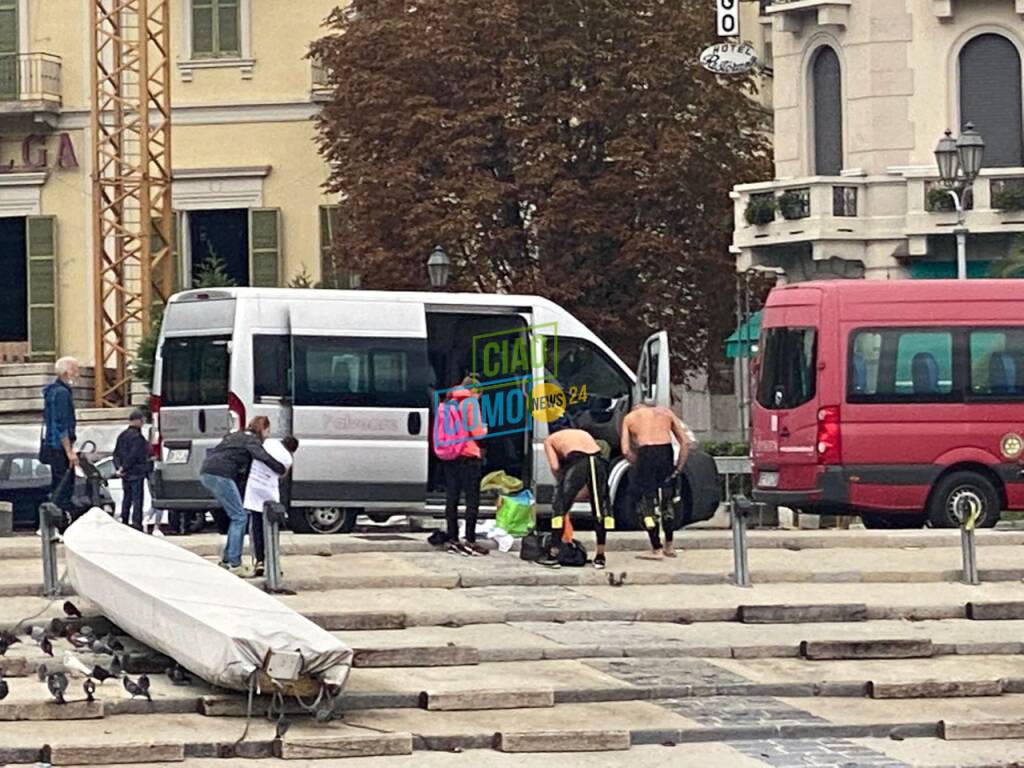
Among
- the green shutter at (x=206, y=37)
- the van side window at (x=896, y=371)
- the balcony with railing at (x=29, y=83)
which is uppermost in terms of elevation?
the green shutter at (x=206, y=37)

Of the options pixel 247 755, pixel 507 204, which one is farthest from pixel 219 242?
pixel 247 755

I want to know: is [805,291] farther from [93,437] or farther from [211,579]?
[93,437]

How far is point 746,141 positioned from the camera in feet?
136

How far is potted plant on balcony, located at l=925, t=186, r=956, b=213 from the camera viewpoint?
37875mm

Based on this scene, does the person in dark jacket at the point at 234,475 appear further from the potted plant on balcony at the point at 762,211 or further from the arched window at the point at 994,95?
the arched window at the point at 994,95

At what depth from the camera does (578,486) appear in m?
22.7

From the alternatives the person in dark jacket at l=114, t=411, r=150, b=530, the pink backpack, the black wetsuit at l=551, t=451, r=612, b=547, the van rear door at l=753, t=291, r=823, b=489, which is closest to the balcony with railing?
the person in dark jacket at l=114, t=411, r=150, b=530

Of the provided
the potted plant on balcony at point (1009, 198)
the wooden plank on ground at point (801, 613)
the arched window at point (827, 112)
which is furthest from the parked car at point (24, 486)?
the wooden plank on ground at point (801, 613)

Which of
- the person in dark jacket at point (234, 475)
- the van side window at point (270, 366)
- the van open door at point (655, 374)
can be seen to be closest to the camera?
the person in dark jacket at point (234, 475)

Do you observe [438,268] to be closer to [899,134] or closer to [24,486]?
[24,486]

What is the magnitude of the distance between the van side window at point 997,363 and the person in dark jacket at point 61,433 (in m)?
9.05

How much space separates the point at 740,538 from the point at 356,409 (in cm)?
491

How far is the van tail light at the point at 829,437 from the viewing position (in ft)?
90.3

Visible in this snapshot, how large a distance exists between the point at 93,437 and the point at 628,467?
1656 cm
